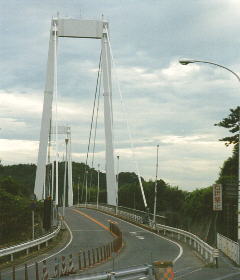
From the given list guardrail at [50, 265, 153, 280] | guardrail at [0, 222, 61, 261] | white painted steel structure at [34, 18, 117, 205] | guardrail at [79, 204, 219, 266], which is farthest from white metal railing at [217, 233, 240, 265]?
white painted steel structure at [34, 18, 117, 205]

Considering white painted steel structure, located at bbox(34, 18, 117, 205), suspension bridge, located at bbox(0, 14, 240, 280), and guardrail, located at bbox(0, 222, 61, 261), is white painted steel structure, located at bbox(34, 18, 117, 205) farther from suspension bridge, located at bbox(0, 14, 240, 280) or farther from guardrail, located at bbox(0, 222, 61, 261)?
guardrail, located at bbox(0, 222, 61, 261)

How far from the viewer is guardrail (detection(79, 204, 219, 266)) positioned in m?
26.2

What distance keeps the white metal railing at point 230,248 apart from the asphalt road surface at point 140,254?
0.48m

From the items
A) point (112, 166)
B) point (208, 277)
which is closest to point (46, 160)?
point (112, 166)

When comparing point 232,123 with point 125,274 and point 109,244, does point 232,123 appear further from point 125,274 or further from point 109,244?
point 125,274

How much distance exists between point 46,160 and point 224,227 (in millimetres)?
19653

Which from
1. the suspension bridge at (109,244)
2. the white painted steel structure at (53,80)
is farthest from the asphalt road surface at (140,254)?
the white painted steel structure at (53,80)

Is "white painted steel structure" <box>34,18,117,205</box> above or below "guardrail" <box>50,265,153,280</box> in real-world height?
above

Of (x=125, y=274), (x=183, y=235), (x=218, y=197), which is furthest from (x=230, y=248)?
(x=183, y=235)

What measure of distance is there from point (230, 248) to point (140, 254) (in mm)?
5945

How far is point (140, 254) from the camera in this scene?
32812 millimetres

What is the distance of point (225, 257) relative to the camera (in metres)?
29.0

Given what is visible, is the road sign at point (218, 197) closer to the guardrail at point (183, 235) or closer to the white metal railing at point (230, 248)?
the guardrail at point (183, 235)

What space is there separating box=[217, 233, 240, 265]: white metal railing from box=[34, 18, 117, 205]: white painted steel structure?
102 ft
